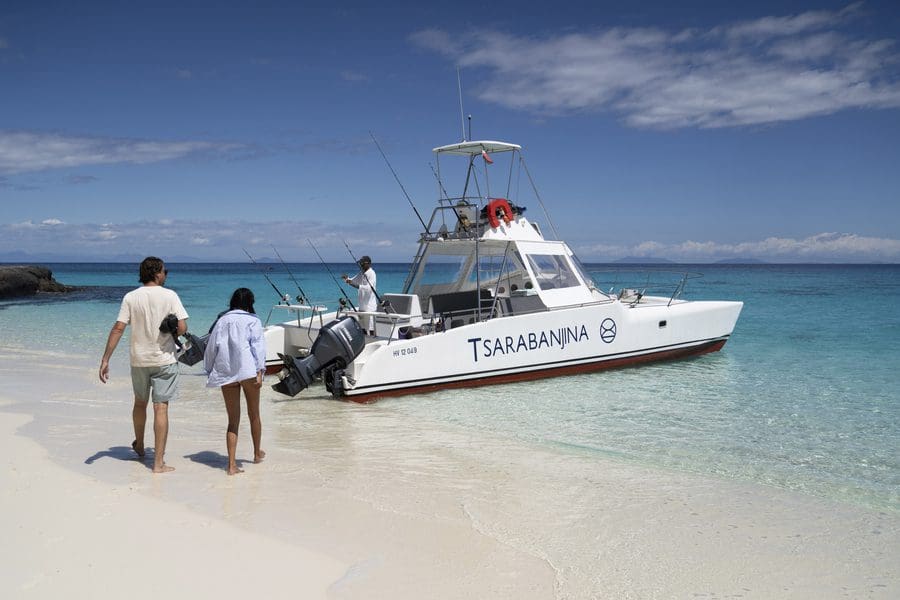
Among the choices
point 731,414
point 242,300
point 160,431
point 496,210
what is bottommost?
point 731,414

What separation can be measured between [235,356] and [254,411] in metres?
0.63

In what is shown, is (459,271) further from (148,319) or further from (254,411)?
(148,319)

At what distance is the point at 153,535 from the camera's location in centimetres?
436

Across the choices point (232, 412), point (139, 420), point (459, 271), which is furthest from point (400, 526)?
point (459, 271)

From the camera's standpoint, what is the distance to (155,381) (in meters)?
5.54

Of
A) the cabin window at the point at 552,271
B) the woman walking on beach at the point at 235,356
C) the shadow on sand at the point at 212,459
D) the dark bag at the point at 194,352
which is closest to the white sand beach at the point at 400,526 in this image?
the shadow on sand at the point at 212,459

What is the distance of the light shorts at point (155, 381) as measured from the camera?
5527mm

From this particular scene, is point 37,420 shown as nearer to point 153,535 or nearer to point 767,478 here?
point 153,535

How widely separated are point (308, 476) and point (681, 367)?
895 centimetres

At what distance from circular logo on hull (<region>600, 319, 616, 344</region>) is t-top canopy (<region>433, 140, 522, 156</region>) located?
3400 millimetres

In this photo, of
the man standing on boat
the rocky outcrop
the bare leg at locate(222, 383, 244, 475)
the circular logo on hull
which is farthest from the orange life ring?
the rocky outcrop

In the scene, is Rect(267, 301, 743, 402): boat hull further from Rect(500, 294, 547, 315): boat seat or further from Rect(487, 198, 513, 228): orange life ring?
Rect(487, 198, 513, 228): orange life ring

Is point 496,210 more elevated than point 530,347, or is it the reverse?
point 496,210

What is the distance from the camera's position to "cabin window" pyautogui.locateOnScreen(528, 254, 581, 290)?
11.6 m
